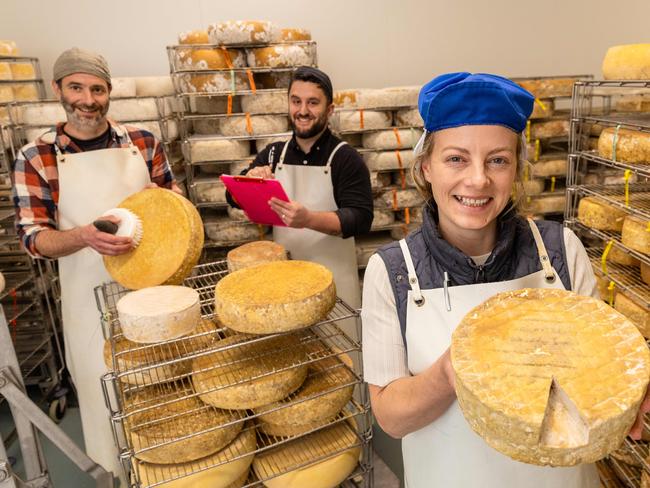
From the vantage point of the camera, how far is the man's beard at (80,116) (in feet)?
7.02

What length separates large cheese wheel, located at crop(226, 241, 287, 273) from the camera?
2061 millimetres

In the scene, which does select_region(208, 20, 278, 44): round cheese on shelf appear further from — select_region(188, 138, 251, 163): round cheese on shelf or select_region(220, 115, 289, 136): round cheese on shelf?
select_region(188, 138, 251, 163): round cheese on shelf

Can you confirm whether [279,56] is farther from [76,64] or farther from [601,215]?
[601,215]

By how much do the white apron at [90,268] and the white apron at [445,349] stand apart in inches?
63.7

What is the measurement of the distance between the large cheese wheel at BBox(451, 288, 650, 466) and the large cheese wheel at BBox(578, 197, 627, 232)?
6.33 ft

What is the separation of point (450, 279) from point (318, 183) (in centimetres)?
158

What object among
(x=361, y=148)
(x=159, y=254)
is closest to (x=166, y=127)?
(x=361, y=148)

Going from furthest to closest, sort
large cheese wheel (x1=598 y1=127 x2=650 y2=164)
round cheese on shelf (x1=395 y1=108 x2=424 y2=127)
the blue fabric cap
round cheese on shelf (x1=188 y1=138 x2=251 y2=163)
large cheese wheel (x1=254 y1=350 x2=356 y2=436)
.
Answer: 1. round cheese on shelf (x1=395 y1=108 x2=424 y2=127)
2. round cheese on shelf (x1=188 y1=138 x2=251 y2=163)
3. large cheese wheel (x1=598 y1=127 x2=650 y2=164)
4. large cheese wheel (x1=254 y1=350 x2=356 y2=436)
5. the blue fabric cap

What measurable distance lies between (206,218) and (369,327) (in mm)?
2652

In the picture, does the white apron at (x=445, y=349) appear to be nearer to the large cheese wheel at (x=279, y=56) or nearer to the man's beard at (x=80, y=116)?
the man's beard at (x=80, y=116)

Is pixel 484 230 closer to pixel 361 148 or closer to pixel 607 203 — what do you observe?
pixel 607 203

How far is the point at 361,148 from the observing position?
12.3 feet

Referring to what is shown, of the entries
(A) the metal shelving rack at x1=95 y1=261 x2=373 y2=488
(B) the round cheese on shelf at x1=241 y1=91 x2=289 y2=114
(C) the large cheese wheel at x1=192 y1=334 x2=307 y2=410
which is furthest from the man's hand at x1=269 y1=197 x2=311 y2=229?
(B) the round cheese on shelf at x1=241 y1=91 x2=289 y2=114

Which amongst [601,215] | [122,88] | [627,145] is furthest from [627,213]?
[122,88]
